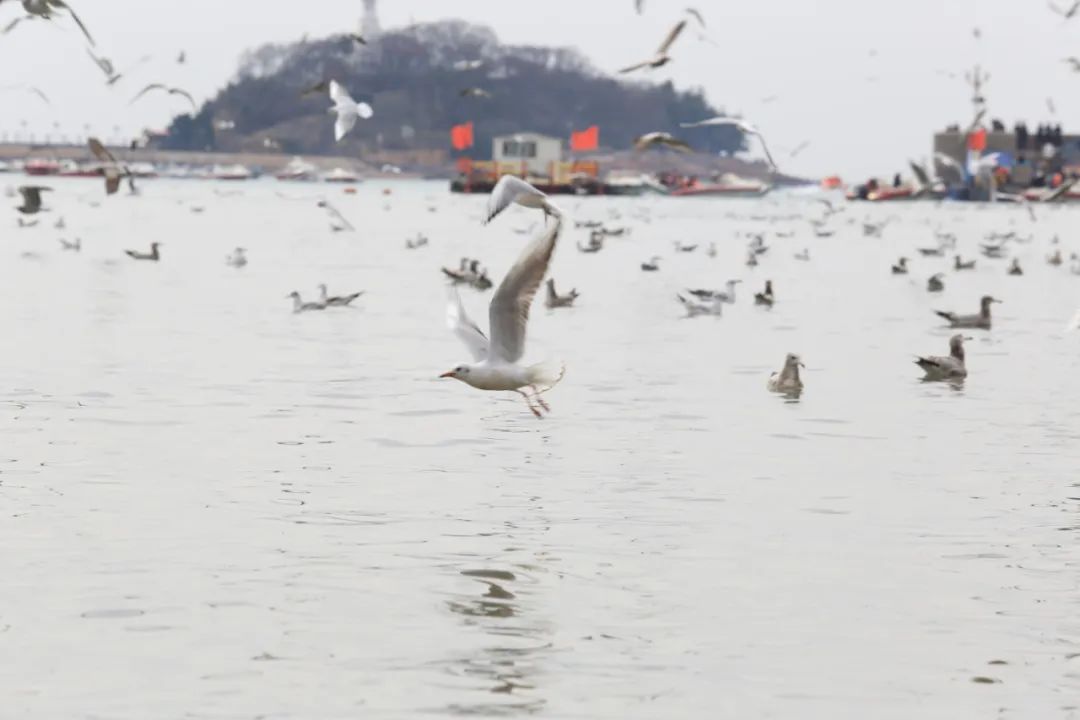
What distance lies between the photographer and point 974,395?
74.5ft

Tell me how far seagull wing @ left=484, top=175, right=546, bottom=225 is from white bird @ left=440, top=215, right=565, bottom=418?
0.42 m

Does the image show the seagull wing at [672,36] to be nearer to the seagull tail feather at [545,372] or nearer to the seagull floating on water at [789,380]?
the seagull floating on water at [789,380]

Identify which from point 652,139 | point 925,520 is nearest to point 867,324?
point 652,139

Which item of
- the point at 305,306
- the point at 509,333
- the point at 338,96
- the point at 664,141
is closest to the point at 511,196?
the point at 509,333

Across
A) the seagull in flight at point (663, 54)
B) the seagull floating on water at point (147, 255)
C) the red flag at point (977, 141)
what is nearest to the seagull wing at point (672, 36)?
the seagull in flight at point (663, 54)

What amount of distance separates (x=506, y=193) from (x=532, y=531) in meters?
2.55

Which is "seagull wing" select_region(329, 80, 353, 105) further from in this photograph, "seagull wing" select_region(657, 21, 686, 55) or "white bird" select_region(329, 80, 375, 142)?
"seagull wing" select_region(657, 21, 686, 55)

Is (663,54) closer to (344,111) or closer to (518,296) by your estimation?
(344,111)

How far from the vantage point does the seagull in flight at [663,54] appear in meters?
27.5

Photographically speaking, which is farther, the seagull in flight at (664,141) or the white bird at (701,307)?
the white bird at (701,307)

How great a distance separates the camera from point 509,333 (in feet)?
49.9

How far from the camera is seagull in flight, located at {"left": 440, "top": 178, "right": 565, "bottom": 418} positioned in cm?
1388

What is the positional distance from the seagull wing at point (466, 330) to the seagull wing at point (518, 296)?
28 centimetres

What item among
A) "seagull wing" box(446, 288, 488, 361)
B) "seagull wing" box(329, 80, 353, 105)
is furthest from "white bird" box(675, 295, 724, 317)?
"seagull wing" box(446, 288, 488, 361)
